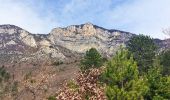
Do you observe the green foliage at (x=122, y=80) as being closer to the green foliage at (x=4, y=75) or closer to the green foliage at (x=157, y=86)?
the green foliage at (x=157, y=86)

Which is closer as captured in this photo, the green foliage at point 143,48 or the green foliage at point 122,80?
the green foliage at point 122,80

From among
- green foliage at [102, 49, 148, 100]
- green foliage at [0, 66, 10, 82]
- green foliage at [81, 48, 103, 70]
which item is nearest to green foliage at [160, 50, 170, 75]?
green foliage at [81, 48, 103, 70]

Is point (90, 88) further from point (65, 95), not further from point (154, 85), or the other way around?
point (154, 85)

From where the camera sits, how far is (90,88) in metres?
45.6

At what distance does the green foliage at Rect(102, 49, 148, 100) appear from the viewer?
46344mm

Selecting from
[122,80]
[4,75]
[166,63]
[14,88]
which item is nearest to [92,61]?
[166,63]

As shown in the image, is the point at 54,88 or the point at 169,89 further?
the point at 54,88

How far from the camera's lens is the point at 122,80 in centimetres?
4766

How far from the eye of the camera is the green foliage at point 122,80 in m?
46.3

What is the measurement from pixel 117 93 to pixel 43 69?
283ft

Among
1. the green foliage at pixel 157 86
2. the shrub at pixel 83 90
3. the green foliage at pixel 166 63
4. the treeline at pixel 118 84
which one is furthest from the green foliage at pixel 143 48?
the shrub at pixel 83 90

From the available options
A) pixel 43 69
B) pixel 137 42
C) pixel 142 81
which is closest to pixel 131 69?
pixel 142 81

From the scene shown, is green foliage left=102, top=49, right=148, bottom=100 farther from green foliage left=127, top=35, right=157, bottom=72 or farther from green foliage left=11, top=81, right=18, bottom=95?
green foliage left=11, top=81, right=18, bottom=95

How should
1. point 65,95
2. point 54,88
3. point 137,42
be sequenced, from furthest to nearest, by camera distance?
point 54,88 < point 137,42 < point 65,95
